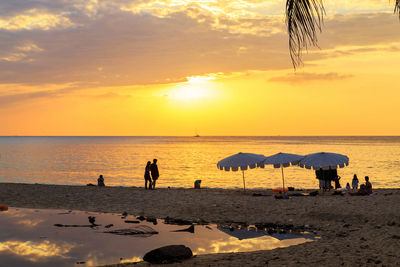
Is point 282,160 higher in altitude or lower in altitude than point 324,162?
higher

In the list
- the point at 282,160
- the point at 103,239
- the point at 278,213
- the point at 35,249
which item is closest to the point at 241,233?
the point at 278,213

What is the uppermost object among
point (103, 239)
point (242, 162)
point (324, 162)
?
point (242, 162)

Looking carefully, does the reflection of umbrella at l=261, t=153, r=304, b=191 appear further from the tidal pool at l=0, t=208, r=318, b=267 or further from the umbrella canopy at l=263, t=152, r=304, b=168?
the tidal pool at l=0, t=208, r=318, b=267

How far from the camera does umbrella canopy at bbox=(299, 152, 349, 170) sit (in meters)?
22.3

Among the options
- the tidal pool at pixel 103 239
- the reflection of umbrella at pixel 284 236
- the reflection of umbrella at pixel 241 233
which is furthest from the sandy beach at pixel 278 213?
the reflection of umbrella at pixel 241 233

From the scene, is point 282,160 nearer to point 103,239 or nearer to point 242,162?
point 242,162

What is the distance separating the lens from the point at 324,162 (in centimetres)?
2241

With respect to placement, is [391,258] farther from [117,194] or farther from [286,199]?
[117,194]

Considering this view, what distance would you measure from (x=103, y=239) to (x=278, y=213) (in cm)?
878

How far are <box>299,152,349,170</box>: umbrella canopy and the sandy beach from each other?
6.09 ft

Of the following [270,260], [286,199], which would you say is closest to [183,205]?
[286,199]

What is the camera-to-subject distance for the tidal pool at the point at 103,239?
11.6m

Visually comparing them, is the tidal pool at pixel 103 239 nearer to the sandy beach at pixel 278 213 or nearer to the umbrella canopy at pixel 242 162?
the sandy beach at pixel 278 213

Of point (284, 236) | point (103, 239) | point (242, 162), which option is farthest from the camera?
point (242, 162)
